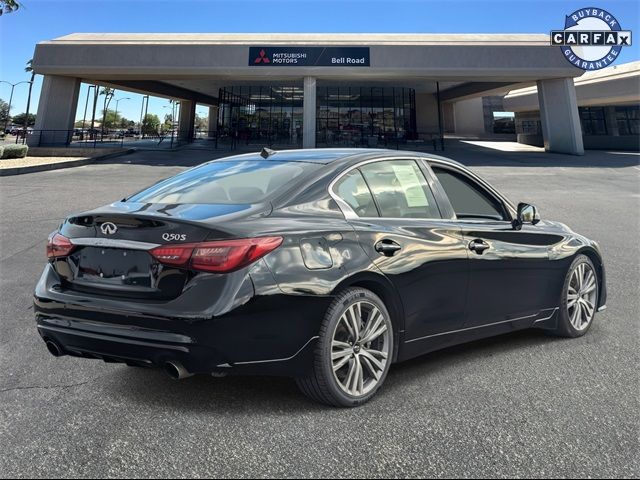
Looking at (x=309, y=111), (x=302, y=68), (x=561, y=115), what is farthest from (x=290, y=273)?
(x=561, y=115)

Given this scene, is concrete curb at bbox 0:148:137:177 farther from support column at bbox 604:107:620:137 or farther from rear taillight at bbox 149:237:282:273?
support column at bbox 604:107:620:137

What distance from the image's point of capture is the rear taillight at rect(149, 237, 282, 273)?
2559 millimetres

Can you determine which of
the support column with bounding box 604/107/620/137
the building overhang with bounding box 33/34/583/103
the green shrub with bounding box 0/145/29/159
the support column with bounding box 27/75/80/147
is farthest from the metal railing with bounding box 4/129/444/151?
the support column with bounding box 604/107/620/137

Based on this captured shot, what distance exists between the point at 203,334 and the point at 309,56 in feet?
94.7

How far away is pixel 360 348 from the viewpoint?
300 cm

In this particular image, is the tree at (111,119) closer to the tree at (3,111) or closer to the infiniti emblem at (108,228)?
the tree at (3,111)

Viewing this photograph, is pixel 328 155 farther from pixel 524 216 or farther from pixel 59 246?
pixel 59 246

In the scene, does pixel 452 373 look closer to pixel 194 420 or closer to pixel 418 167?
pixel 418 167

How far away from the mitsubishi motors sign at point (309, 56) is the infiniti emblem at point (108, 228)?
28222 mm

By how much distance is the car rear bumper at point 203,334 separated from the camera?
256 centimetres

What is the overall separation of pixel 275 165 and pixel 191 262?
1256mm

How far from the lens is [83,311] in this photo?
279 cm

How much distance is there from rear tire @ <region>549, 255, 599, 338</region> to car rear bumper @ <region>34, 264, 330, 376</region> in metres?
2.57

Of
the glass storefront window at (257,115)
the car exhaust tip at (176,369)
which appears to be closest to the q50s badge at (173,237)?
the car exhaust tip at (176,369)
